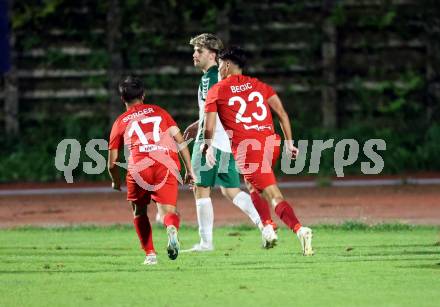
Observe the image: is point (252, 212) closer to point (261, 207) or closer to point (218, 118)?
point (261, 207)

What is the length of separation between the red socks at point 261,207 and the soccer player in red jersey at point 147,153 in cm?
137

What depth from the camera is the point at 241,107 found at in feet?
38.2

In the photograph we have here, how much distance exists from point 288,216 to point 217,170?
155 centimetres

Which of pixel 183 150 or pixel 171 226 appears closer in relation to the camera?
pixel 171 226

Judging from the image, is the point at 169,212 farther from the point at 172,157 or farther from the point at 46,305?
the point at 46,305

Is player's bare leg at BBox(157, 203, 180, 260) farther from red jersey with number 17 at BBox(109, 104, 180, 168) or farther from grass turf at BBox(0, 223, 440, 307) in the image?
red jersey with number 17 at BBox(109, 104, 180, 168)

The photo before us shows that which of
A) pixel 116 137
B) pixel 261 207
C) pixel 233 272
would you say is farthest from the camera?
pixel 261 207

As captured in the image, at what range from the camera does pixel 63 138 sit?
25000 mm

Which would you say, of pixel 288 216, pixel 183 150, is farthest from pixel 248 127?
pixel 288 216

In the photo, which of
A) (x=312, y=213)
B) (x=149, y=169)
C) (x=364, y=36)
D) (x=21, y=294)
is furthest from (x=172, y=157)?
(x=364, y=36)

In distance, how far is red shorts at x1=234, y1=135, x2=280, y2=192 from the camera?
11609 mm

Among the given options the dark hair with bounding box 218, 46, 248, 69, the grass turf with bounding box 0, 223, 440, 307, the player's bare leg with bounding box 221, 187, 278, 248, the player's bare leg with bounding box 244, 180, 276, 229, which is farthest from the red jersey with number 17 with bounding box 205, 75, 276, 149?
the grass turf with bounding box 0, 223, 440, 307

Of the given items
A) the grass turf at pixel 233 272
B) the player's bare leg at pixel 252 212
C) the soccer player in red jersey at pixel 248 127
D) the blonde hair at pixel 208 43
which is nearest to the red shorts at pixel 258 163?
the soccer player in red jersey at pixel 248 127

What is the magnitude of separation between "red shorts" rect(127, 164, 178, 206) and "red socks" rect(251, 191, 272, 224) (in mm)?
1369
